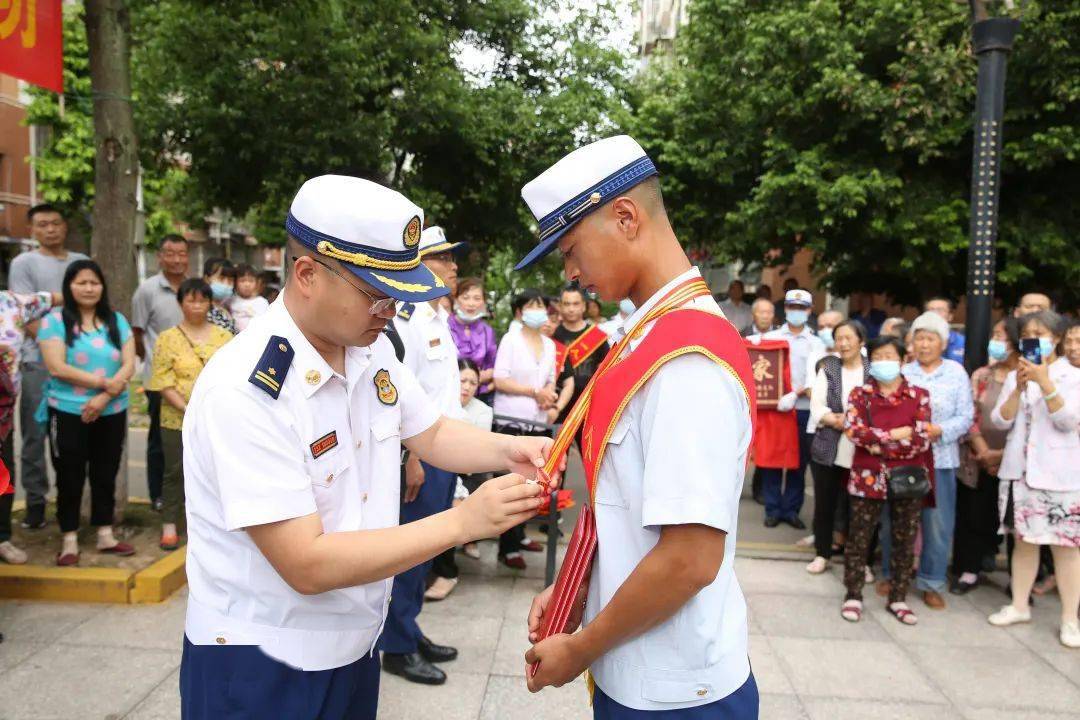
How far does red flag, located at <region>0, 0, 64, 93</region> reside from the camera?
4613 mm

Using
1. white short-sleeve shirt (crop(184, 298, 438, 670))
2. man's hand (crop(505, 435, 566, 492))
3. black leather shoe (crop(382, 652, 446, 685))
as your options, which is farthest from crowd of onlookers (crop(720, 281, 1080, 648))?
white short-sleeve shirt (crop(184, 298, 438, 670))

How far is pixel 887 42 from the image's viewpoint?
11.6m

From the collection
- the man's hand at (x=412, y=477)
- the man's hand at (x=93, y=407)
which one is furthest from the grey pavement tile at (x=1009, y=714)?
the man's hand at (x=93, y=407)

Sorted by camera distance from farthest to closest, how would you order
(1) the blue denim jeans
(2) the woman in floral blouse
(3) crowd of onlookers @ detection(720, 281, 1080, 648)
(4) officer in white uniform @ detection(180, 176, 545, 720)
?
(1) the blue denim jeans → (2) the woman in floral blouse → (3) crowd of onlookers @ detection(720, 281, 1080, 648) → (4) officer in white uniform @ detection(180, 176, 545, 720)

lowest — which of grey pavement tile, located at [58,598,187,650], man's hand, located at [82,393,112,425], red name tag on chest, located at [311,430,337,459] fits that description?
grey pavement tile, located at [58,598,187,650]

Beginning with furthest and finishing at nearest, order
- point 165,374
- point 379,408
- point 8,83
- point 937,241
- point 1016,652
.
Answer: point 8,83, point 937,241, point 165,374, point 1016,652, point 379,408

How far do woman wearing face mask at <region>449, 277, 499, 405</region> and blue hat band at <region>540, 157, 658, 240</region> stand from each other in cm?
419

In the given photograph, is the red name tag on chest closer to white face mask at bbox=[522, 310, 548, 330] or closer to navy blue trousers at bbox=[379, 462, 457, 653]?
navy blue trousers at bbox=[379, 462, 457, 653]

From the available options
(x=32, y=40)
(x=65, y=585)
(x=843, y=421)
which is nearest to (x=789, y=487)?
(x=843, y=421)

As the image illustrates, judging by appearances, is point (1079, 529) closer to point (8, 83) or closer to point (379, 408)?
point (379, 408)

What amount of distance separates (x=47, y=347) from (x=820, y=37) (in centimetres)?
1116

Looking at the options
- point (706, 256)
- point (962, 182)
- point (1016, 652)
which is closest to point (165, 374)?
point (1016, 652)

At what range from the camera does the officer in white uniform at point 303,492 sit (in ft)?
5.02

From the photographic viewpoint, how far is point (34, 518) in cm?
535
